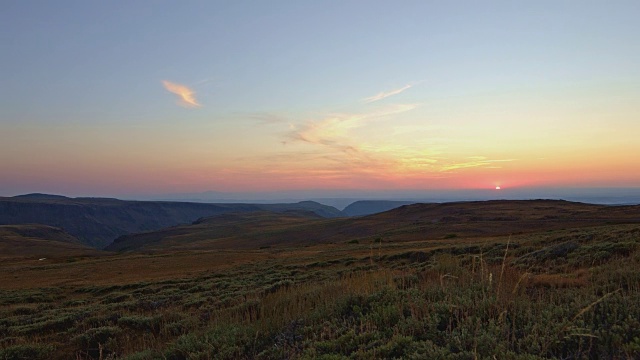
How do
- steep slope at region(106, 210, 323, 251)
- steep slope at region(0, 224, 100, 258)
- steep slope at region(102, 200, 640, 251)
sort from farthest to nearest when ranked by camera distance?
1. steep slope at region(106, 210, 323, 251)
2. steep slope at region(0, 224, 100, 258)
3. steep slope at region(102, 200, 640, 251)

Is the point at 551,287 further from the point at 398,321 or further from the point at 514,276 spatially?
the point at 398,321

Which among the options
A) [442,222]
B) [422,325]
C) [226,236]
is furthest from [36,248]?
[422,325]

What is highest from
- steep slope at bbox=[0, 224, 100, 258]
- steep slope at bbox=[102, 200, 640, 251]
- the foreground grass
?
the foreground grass

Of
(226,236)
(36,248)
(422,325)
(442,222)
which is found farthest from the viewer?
(226,236)

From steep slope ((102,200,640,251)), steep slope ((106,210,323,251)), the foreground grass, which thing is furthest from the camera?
steep slope ((106,210,323,251))

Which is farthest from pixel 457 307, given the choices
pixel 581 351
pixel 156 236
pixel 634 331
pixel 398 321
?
pixel 156 236

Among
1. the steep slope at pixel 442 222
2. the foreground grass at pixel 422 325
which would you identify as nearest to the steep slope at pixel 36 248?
the steep slope at pixel 442 222

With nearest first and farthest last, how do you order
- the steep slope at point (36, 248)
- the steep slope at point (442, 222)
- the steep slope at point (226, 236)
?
the steep slope at point (442, 222), the steep slope at point (36, 248), the steep slope at point (226, 236)

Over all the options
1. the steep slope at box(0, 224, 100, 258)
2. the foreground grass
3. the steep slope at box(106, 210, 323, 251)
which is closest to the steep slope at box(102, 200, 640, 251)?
the steep slope at box(106, 210, 323, 251)

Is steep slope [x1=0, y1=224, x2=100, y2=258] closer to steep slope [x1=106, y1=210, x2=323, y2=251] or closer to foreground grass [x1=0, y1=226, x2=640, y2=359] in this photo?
steep slope [x1=106, y1=210, x2=323, y2=251]

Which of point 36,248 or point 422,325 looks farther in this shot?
point 36,248

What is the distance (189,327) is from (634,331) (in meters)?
7.40

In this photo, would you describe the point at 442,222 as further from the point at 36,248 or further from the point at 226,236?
the point at 36,248

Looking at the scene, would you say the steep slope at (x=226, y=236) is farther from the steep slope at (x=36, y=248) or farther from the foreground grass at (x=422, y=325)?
the foreground grass at (x=422, y=325)
